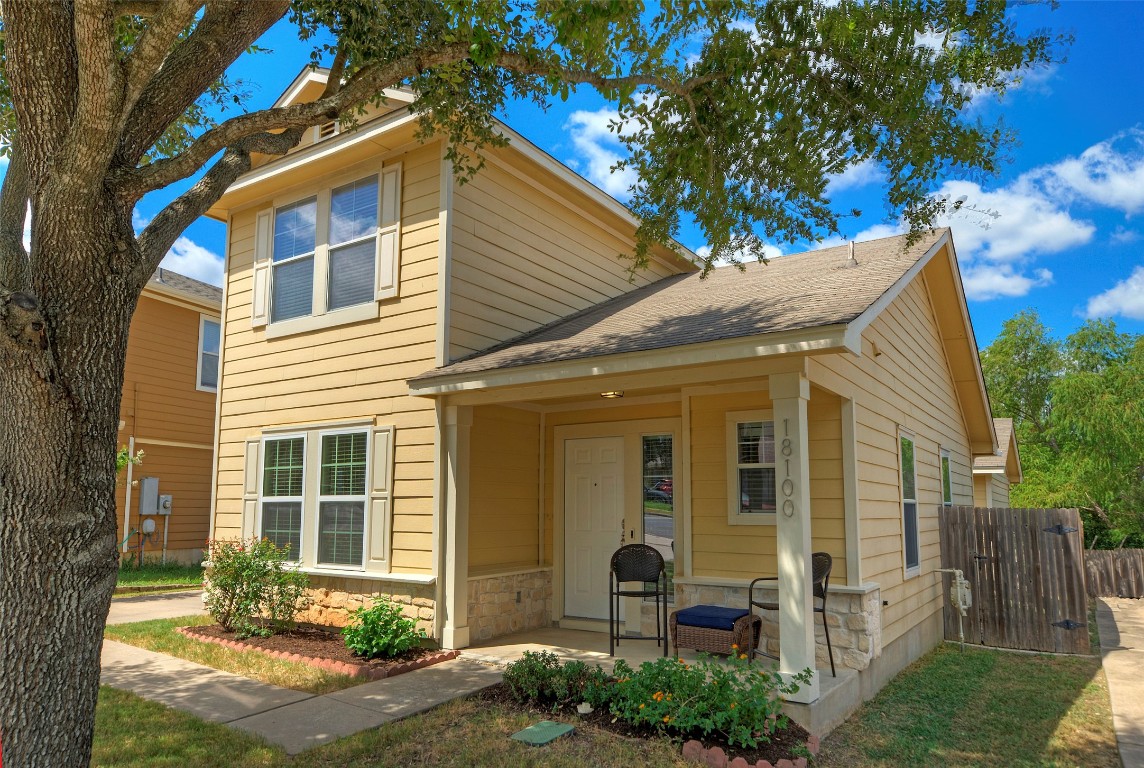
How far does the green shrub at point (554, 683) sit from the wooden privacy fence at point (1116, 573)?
1411 centimetres

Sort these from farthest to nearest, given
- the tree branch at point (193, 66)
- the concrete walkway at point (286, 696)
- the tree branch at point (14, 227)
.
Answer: the concrete walkway at point (286, 696) → the tree branch at point (193, 66) → the tree branch at point (14, 227)

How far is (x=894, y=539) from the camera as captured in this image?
311 inches

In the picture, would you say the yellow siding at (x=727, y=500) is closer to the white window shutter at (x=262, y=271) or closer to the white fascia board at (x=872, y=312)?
the white fascia board at (x=872, y=312)

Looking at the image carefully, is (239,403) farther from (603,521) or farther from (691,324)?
(691,324)

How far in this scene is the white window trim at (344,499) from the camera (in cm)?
806

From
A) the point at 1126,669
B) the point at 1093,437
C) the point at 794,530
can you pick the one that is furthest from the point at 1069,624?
the point at 1093,437

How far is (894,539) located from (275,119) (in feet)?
22.9

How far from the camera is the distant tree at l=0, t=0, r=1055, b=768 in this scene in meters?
3.59

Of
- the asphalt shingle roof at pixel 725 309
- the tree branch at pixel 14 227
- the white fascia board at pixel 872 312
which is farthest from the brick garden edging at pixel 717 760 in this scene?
the tree branch at pixel 14 227

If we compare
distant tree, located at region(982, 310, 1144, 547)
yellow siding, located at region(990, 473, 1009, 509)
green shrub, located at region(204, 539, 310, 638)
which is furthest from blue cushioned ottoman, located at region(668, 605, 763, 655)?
distant tree, located at region(982, 310, 1144, 547)

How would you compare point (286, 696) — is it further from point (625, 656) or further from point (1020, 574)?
point (1020, 574)

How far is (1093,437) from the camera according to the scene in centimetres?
2762

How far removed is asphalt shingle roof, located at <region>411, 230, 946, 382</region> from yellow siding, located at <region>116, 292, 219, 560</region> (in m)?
10.4

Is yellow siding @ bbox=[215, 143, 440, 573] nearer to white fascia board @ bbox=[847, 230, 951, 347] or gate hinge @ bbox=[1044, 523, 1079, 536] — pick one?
white fascia board @ bbox=[847, 230, 951, 347]
